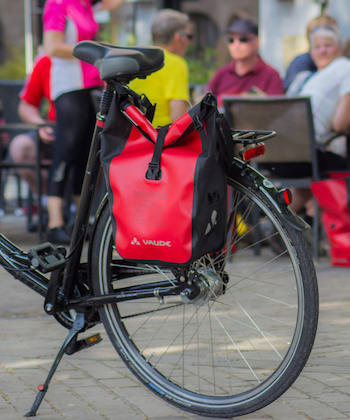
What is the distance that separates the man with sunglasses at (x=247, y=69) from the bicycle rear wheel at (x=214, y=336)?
338 cm

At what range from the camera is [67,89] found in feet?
20.0

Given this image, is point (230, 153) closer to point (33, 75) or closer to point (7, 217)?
point (33, 75)

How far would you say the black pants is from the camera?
240 inches

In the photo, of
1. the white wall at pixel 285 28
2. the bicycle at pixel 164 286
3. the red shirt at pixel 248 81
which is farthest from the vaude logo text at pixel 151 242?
the white wall at pixel 285 28

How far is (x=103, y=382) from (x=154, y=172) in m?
1.02

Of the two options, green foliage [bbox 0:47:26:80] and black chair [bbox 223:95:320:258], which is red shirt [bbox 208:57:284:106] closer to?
black chair [bbox 223:95:320:258]

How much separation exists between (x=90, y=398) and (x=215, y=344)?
0.84 metres

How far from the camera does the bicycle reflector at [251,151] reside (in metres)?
2.56

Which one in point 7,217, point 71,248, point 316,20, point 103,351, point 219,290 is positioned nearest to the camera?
point 219,290

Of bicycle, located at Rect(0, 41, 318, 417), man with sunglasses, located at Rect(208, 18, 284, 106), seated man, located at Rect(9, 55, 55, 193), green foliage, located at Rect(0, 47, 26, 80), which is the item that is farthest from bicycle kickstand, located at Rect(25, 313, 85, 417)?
green foliage, located at Rect(0, 47, 26, 80)

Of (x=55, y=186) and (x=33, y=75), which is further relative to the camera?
(x=33, y=75)

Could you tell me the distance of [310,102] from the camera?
561 centimetres

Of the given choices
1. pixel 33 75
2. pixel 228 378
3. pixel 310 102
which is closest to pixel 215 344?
pixel 228 378

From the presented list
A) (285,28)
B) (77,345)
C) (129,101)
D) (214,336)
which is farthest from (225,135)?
(285,28)
